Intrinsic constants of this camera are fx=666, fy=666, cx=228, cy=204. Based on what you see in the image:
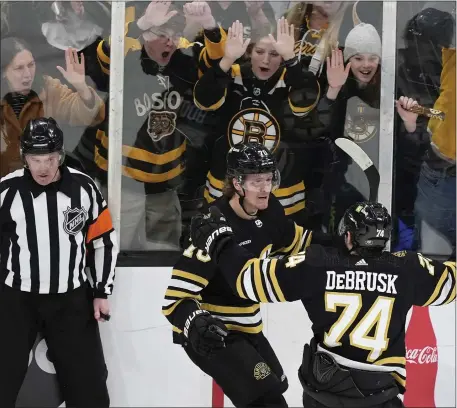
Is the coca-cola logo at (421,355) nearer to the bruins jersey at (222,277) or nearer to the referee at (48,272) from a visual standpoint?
the bruins jersey at (222,277)

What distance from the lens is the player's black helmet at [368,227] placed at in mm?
2043

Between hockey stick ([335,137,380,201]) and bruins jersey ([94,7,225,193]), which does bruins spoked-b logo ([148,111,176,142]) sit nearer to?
bruins jersey ([94,7,225,193])

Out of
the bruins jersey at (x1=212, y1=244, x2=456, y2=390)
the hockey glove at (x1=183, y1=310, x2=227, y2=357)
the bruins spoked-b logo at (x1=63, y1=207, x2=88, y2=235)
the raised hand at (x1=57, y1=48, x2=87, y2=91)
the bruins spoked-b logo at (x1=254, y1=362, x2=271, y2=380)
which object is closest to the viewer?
Result: the bruins jersey at (x1=212, y1=244, x2=456, y2=390)

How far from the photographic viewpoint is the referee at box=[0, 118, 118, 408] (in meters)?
2.61

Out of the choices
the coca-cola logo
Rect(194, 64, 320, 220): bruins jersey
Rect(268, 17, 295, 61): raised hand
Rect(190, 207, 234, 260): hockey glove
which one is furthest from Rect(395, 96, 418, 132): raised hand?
Rect(190, 207, 234, 260): hockey glove

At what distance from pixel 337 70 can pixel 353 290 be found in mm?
1423

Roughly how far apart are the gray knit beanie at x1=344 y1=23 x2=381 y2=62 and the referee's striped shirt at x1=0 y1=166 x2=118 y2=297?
138 centimetres

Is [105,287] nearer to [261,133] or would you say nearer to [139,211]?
[139,211]

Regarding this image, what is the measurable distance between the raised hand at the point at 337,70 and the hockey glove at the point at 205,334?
141cm

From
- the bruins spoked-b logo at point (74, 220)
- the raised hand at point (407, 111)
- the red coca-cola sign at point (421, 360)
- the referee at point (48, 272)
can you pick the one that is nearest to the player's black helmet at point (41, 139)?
the referee at point (48, 272)

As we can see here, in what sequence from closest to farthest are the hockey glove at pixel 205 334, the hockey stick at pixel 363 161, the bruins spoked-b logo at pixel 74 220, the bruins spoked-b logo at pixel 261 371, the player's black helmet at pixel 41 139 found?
1. the hockey glove at pixel 205 334
2. the bruins spoked-b logo at pixel 261 371
3. the player's black helmet at pixel 41 139
4. the bruins spoked-b logo at pixel 74 220
5. the hockey stick at pixel 363 161

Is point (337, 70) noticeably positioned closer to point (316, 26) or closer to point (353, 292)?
point (316, 26)

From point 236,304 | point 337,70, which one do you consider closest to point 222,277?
point 236,304

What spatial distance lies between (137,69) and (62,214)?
81 centimetres
